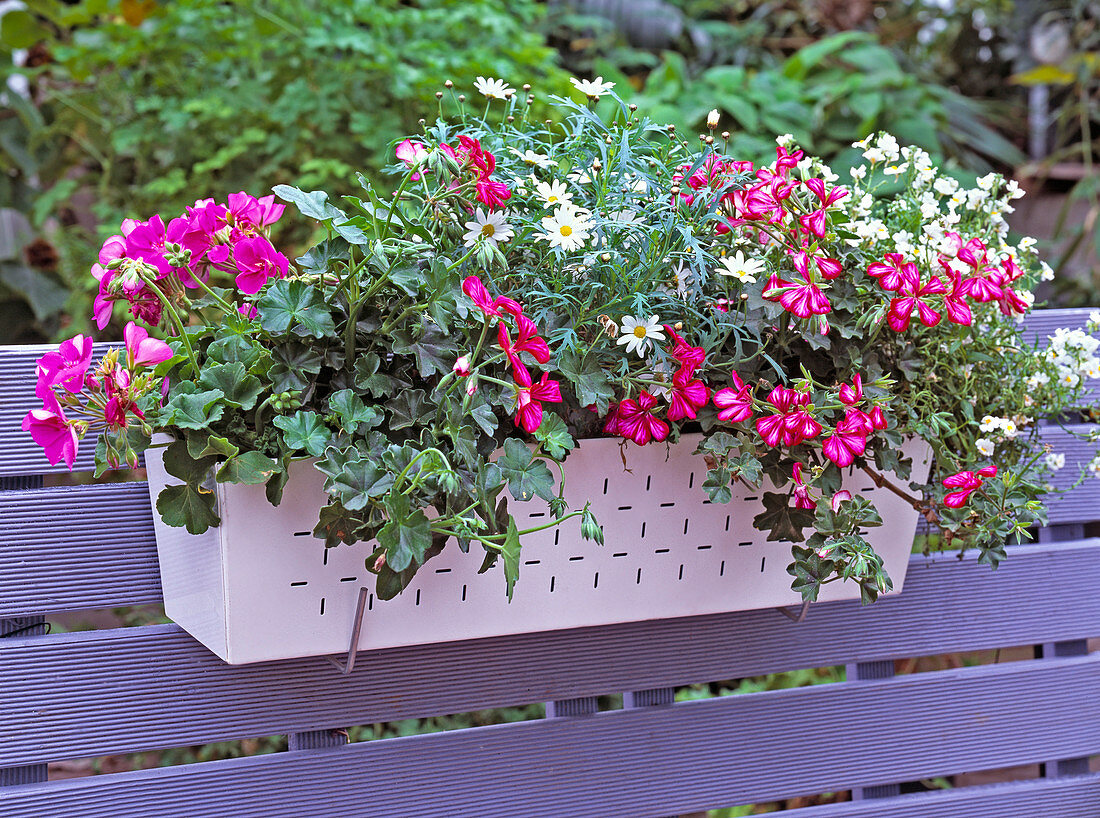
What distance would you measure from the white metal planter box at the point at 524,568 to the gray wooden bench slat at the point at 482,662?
74 millimetres

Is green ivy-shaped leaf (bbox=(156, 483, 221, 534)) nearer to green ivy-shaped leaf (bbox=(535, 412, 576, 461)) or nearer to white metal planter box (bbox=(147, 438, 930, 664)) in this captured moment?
white metal planter box (bbox=(147, 438, 930, 664))

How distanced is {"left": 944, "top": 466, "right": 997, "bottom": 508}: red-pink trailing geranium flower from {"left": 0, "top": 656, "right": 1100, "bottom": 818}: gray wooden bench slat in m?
0.27

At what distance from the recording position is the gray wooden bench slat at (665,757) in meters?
0.70

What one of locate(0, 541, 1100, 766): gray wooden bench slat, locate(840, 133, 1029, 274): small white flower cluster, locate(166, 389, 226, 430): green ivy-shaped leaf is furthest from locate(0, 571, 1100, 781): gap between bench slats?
locate(840, 133, 1029, 274): small white flower cluster

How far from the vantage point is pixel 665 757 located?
0.81 meters

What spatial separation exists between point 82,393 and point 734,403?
421 millimetres

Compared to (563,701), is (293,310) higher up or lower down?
higher up

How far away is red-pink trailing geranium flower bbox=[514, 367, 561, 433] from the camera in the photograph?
553 mm

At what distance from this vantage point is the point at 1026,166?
2402 millimetres

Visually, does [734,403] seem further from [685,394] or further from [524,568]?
[524,568]

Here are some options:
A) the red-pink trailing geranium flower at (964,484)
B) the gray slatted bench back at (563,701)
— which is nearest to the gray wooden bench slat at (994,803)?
the gray slatted bench back at (563,701)

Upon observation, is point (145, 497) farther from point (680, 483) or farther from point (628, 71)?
point (628, 71)

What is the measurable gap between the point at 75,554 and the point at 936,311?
0.69m

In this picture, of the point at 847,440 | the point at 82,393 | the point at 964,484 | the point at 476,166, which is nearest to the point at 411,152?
the point at 476,166
